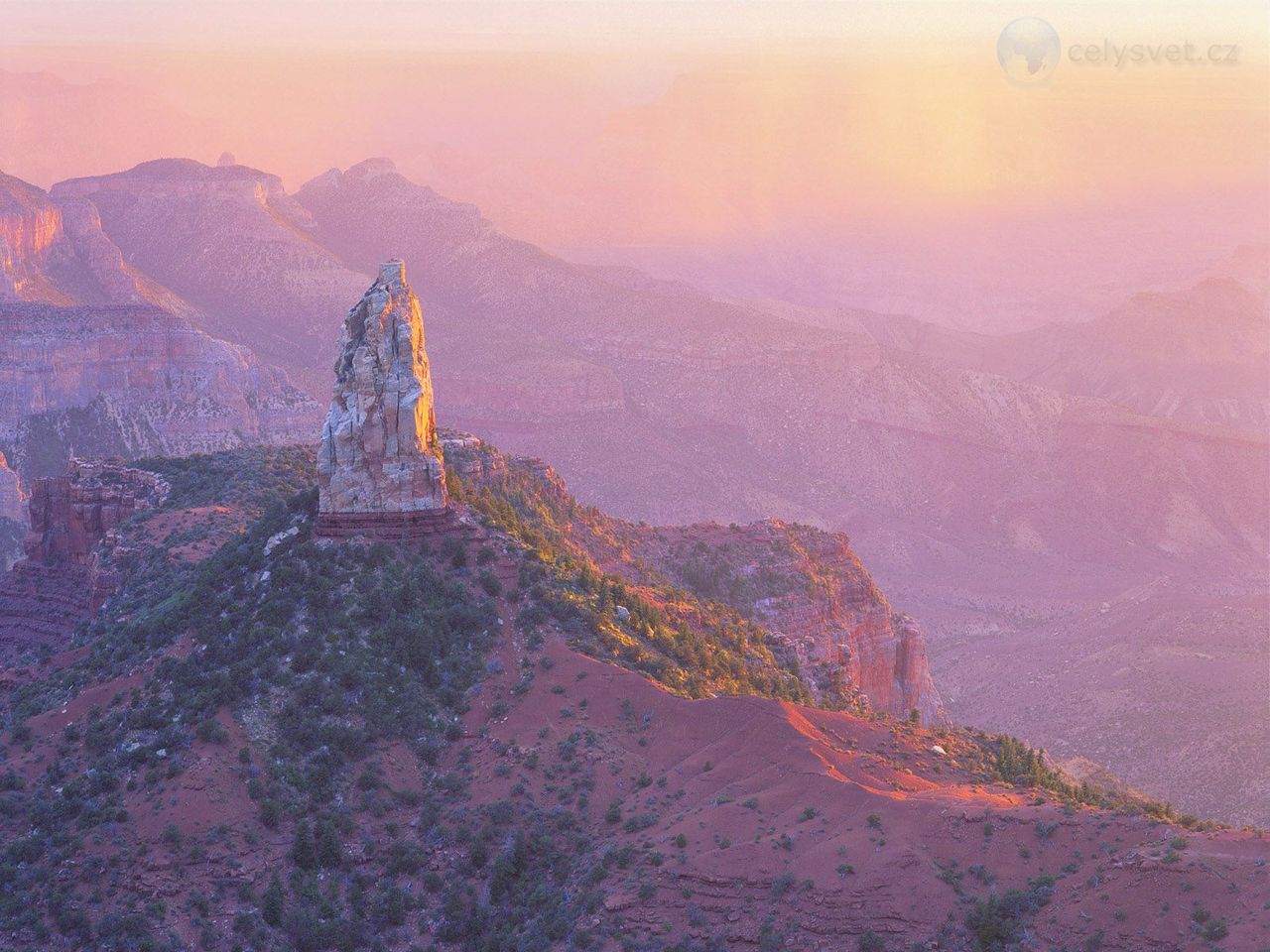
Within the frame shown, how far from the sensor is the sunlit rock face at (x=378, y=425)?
40.2 metres

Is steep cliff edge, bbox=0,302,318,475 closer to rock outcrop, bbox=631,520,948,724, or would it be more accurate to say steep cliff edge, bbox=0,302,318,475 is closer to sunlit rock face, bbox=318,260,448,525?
rock outcrop, bbox=631,520,948,724

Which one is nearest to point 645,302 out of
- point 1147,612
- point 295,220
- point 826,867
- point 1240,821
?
point 295,220

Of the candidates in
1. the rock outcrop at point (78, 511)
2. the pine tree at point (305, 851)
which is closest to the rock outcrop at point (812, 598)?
the rock outcrop at point (78, 511)

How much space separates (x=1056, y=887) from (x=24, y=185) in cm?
12615

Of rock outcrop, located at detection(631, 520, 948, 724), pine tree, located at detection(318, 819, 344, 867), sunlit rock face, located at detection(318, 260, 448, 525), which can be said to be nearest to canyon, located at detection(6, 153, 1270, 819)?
rock outcrop, located at detection(631, 520, 948, 724)

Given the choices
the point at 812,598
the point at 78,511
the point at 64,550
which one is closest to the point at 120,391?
the point at 64,550

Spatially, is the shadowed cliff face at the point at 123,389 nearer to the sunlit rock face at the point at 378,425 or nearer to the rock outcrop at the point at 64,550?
the rock outcrop at the point at 64,550

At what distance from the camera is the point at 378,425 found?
40219 mm

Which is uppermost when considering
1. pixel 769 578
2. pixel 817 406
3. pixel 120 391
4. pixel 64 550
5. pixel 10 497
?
pixel 817 406

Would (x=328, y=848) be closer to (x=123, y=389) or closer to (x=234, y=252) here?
(x=123, y=389)

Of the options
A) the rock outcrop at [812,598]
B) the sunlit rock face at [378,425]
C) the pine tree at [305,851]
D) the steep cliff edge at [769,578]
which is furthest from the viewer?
the rock outcrop at [812,598]

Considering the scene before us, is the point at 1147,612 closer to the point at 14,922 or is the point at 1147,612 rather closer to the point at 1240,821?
the point at 1240,821

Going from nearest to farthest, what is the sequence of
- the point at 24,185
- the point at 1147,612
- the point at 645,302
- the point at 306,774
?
the point at 306,774, the point at 1147,612, the point at 24,185, the point at 645,302

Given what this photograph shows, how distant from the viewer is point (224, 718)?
36500mm
